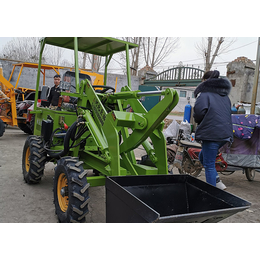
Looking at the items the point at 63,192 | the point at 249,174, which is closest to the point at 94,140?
the point at 63,192

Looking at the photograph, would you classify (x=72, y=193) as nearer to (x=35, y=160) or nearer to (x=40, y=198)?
(x=40, y=198)

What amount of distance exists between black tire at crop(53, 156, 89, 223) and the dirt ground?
256 millimetres

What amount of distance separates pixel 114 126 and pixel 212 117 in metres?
1.45

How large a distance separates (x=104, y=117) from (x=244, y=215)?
2410 mm

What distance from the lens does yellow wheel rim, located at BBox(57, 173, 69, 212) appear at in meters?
2.97

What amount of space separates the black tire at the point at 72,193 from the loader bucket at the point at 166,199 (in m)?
0.44

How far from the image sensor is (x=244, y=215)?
3.60 m

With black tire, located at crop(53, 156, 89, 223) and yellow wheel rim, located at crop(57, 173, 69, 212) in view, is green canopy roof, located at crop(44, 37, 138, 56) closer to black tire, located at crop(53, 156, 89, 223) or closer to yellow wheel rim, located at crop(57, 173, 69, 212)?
black tire, located at crop(53, 156, 89, 223)

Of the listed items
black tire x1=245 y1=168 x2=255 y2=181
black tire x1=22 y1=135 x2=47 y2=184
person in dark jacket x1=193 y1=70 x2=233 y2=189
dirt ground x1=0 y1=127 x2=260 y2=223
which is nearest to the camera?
dirt ground x1=0 y1=127 x2=260 y2=223

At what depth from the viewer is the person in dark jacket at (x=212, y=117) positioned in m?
3.40

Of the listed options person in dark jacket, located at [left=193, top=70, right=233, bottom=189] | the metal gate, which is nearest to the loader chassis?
person in dark jacket, located at [left=193, top=70, right=233, bottom=189]

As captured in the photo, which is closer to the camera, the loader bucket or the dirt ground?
the loader bucket

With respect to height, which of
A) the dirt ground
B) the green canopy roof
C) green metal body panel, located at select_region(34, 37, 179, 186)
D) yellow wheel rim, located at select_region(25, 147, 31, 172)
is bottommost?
the dirt ground

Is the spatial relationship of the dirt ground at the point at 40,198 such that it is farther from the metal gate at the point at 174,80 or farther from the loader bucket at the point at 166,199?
the metal gate at the point at 174,80
